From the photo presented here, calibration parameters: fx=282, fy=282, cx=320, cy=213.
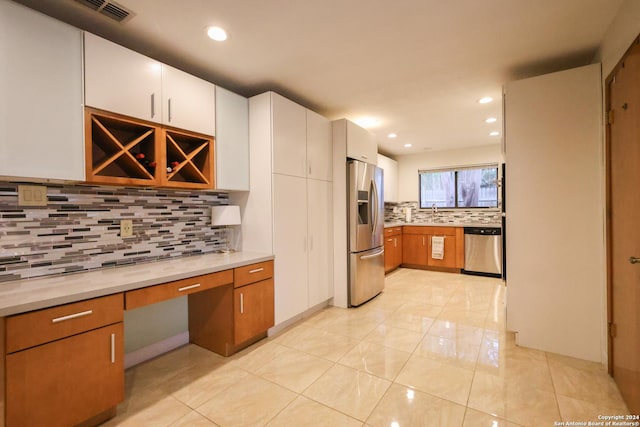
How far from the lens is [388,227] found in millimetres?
4973

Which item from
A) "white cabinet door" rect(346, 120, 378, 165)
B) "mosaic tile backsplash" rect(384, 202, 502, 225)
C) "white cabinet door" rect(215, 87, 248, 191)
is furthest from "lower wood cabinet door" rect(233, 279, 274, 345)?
"mosaic tile backsplash" rect(384, 202, 502, 225)

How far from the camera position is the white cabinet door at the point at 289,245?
8.71 feet

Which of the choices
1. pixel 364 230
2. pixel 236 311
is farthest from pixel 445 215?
pixel 236 311

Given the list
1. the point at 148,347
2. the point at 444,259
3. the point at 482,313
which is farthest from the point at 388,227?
the point at 148,347

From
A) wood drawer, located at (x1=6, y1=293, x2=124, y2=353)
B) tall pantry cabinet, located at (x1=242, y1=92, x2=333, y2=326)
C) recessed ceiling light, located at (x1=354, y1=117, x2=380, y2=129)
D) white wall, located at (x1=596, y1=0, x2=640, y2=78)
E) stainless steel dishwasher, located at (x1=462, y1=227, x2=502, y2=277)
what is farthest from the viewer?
stainless steel dishwasher, located at (x1=462, y1=227, x2=502, y2=277)

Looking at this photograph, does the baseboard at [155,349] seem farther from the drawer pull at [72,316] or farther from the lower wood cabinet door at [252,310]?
the drawer pull at [72,316]

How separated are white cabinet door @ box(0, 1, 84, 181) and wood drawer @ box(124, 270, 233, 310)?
2.59ft

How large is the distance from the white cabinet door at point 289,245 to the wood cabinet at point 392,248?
235 centimetres

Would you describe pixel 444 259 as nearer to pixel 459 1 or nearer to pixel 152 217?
pixel 459 1

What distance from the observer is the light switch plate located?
170 centimetres

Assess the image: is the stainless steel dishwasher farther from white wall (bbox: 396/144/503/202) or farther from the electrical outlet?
the electrical outlet

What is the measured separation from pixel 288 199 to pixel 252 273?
0.79 metres

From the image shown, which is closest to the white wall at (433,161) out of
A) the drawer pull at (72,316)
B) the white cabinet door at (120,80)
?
the white cabinet door at (120,80)

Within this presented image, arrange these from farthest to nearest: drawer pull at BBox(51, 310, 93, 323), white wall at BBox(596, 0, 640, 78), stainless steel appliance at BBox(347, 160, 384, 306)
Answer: stainless steel appliance at BBox(347, 160, 384, 306)
white wall at BBox(596, 0, 640, 78)
drawer pull at BBox(51, 310, 93, 323)
